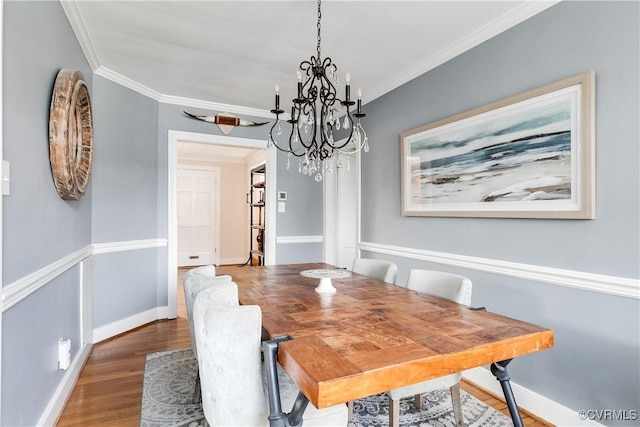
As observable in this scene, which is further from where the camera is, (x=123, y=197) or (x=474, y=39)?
(x=123, y=197)

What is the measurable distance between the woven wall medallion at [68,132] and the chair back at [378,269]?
6.35 feet

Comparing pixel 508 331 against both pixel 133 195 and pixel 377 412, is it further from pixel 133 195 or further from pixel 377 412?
pixel 133 195

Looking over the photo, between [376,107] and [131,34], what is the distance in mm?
2215

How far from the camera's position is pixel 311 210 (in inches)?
175

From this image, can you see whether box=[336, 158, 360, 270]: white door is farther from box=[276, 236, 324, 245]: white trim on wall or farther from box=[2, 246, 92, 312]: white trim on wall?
box=[2, 246, 92, 312]: white trim on wall

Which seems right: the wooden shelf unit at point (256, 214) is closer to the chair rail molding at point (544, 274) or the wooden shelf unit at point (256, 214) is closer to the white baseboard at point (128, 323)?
the white baseboard at point (128, 323)

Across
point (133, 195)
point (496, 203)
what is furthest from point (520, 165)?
point (133, 195)

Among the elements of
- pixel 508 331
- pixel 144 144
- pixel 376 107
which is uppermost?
pixel 376 107

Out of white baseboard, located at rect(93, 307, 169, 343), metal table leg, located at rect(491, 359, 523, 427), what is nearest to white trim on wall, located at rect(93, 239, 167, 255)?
white baseboard, located at rect(93, 307, 169, 343)

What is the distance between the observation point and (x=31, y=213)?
5.19ft

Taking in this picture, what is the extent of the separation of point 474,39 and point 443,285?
67.3 inches

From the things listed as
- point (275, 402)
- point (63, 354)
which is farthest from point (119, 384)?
point (275, 402)

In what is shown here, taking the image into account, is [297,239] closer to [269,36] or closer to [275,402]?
[269,36]

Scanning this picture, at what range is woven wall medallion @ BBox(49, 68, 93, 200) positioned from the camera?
1.82 meters
